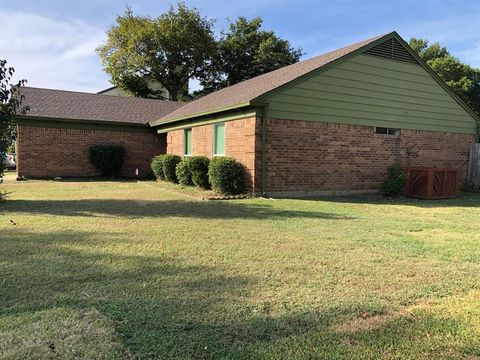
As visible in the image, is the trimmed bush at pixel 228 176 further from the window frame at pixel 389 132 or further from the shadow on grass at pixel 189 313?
the shadow on grass at pixel 189 313

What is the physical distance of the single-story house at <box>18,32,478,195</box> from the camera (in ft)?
39.0

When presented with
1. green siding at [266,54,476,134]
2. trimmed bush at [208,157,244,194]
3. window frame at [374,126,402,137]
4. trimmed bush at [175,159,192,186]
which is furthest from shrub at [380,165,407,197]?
trimmed bush at [175,159,192,186]

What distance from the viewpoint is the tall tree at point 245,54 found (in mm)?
37000

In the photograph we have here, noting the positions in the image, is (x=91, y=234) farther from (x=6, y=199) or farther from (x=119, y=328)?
(x=6, y=199)

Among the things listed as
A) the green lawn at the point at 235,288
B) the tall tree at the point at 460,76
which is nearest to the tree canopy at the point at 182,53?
the tall tree at the point at 460,76

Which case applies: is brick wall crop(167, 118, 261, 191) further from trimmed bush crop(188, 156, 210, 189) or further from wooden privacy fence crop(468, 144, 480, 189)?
wooden privacy fence crop(468, 144, 480, 189)

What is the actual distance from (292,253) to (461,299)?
2.13 meters

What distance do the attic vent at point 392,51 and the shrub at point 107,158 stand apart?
11559 mm

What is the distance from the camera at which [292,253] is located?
5.48 meters

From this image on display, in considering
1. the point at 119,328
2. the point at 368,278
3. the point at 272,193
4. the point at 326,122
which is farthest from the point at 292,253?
the point at 326,122

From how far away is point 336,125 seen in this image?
12930 millimetres

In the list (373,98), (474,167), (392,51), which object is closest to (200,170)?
(373,98)

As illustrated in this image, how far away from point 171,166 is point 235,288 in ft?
41.3

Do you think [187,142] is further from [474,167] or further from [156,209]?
[474,167]
